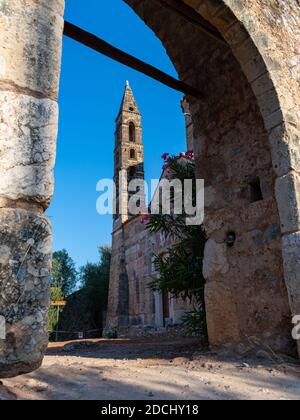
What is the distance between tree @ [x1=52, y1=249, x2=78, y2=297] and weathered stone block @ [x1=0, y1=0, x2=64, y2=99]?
25255mm

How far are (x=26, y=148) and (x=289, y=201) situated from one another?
214cm

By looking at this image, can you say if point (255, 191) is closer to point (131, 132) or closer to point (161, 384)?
point (161, 384)

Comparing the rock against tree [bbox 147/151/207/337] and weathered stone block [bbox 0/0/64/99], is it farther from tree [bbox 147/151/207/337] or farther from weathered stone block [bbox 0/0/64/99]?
weathered stone block [bbox 0/0/64/99]

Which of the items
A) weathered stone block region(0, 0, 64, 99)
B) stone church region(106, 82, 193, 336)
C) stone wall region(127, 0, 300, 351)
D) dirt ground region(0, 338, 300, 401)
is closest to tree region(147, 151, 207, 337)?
stone wall region(127, 0, 300, 351)

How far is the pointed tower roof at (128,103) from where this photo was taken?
20.5 m

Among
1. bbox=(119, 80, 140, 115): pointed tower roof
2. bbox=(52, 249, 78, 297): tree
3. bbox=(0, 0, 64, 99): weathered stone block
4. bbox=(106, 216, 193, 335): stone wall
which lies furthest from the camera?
bbox=(52, 249, 78, 297): tree

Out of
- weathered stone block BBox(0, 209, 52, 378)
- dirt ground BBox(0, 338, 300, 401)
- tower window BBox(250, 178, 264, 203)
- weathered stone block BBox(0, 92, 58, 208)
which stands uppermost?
tower window BBox(250, 178, 264, 203)

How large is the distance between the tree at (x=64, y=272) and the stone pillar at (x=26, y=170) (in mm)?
25275

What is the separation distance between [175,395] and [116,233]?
16.2 meters

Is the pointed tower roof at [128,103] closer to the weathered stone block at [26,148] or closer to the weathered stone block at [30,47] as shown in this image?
the weathered stone block at [30,47]

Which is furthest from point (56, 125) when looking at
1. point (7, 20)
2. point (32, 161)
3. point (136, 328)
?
point (136, 328)

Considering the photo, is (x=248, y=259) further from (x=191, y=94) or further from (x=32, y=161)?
(x=32, y=161)

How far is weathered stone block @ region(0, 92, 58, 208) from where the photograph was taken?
Answer: 1549mm

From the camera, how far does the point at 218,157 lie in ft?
13.3
